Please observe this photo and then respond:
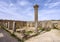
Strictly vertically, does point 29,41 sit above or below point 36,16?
below

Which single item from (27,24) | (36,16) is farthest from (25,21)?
(36,16)

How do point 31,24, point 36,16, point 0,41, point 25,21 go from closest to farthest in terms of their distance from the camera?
1. point 0,41
2. point 36,16
3. point 31,24
4. point 25,21

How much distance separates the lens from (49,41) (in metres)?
9.48

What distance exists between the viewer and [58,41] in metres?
9.66

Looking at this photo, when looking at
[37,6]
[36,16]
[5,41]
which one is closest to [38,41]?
[5,41]

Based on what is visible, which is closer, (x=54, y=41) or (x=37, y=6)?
(x=54, y=41)

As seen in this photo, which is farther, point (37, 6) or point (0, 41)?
point (37, 6)

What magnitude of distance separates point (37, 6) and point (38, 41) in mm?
6675

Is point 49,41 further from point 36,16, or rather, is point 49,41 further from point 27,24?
point 27,24

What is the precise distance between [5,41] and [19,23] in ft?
75.6

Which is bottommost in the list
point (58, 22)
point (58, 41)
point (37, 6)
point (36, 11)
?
point (58, 41)

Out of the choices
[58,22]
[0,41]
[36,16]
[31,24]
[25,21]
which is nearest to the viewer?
[0,41]

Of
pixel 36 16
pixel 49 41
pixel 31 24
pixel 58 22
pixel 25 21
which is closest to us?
pixel 49 41

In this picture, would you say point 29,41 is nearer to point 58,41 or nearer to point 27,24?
point 58,41
